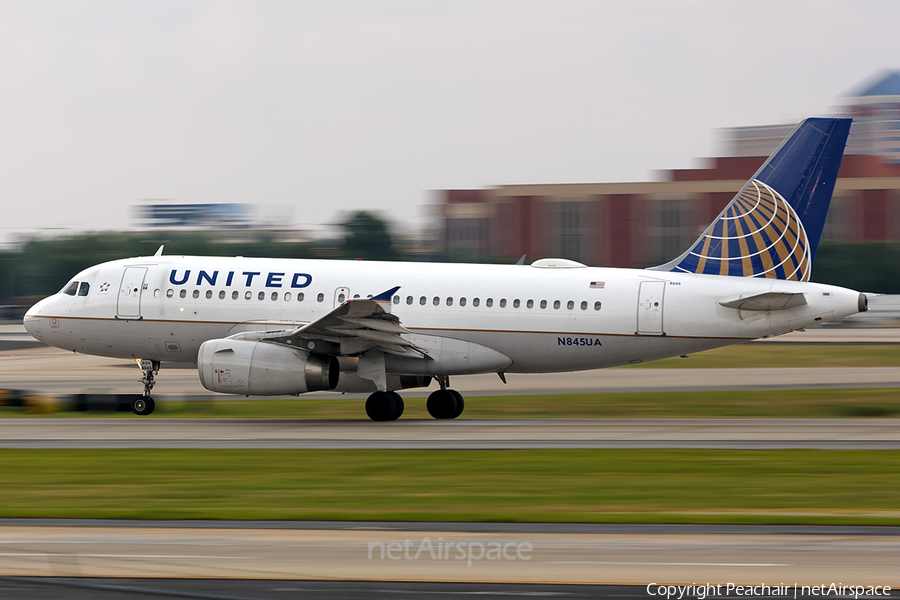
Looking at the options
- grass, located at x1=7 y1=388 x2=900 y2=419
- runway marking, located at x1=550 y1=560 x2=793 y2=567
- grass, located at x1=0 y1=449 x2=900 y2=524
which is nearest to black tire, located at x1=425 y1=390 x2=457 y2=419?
grass, located at x1=7 y1=388 x2=900 y2=419

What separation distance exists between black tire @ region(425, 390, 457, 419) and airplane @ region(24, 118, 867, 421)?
5cm

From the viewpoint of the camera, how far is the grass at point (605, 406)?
31500mm

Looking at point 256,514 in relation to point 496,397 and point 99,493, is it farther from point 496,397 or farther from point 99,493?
point 496,397

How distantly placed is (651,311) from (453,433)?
6300 millimetres

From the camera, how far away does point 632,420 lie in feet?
96.3

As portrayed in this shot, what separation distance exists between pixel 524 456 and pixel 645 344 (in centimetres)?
799

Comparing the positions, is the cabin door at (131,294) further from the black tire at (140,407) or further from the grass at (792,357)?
the grass at (792,357)

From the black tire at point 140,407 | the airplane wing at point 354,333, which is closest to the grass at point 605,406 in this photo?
the black tire at point 140,407

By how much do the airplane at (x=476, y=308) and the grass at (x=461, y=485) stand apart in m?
5.94

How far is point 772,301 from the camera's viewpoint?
27234 mm

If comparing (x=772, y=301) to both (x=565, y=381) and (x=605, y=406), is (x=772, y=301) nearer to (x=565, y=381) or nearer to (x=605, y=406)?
(x=605, y=406)

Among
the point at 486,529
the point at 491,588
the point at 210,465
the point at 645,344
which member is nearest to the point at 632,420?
the point at 645,344

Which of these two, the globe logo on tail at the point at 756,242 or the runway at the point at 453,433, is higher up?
the globe logo on tail at the point at 756,242

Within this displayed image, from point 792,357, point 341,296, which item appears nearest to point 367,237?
point 792,357
